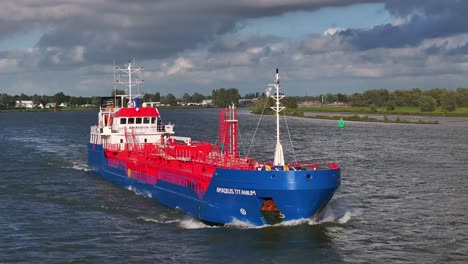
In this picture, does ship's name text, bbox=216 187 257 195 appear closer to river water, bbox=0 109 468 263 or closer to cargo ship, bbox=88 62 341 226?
cargo ship, bbox=88 62 341 226

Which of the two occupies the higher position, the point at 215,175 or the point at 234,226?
the point at 215,175

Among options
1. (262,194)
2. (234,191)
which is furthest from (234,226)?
(262,194)

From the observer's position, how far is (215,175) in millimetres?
31938

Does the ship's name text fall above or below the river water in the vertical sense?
above

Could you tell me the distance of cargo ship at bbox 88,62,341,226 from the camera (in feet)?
96.3

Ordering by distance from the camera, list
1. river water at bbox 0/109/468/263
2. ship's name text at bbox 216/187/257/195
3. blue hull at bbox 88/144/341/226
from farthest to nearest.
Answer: ship's name text at bbox 216/187/257/195 < blue hull at bbox 88/144/341/226 < river water at bbox 0/109/468/263

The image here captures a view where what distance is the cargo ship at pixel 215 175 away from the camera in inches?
1156

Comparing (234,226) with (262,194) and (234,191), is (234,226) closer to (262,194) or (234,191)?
(234,191)

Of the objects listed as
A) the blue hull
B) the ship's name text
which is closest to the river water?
the blue hull

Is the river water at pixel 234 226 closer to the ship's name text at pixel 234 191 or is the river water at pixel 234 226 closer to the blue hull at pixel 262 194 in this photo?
the blue hull at pixel 262 194

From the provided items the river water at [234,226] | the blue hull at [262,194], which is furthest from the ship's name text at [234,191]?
the river water at [234,226]

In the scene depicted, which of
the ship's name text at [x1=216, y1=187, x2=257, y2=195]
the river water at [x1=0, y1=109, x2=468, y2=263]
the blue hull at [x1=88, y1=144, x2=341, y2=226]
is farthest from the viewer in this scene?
the ship's name text at [x1=216, y1=187, x2=257, y2=195]

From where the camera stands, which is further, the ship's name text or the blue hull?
the ship's name text

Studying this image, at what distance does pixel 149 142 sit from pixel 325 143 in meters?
43.9
